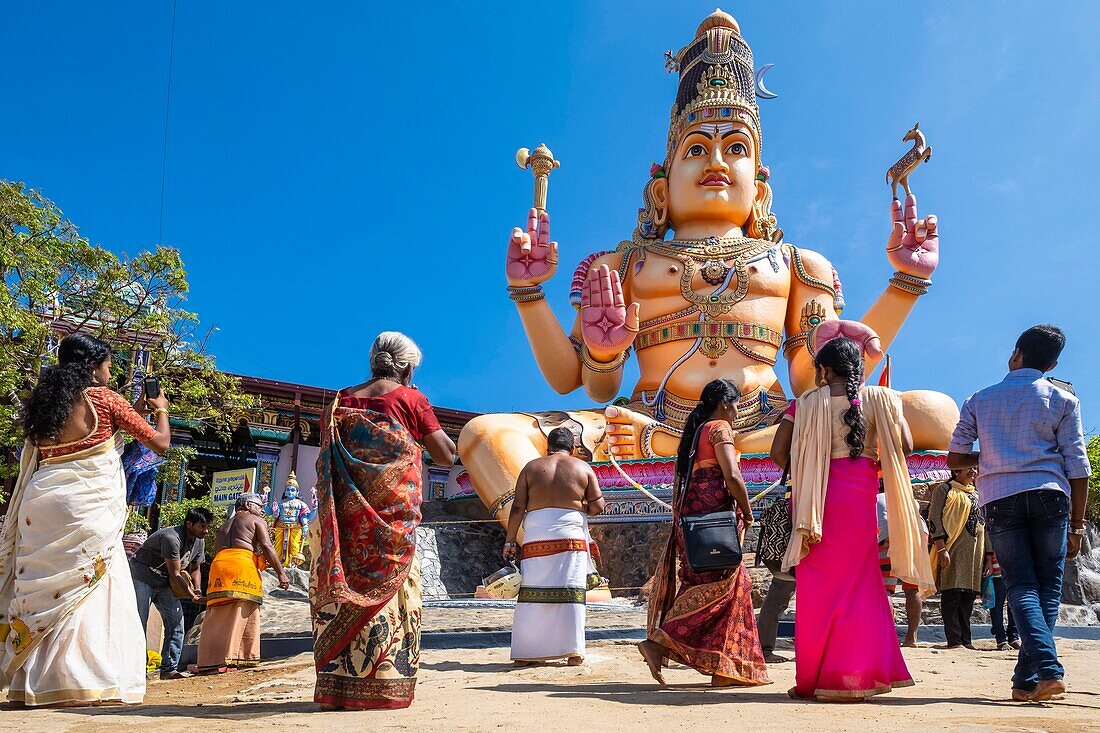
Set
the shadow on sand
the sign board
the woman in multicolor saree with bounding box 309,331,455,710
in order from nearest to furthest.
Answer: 1. the woman in multicolor saree with bounding box 309,331,455,710
2. the shadow on sand
3. the sign board

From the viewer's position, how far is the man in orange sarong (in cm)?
553

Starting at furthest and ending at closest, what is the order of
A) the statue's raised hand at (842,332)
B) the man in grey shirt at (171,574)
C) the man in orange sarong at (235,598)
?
1. the man in grey shirt at (171,574)
2. the man in orange sarong at (235,598)
3. the statue's raised hand at (842,332)

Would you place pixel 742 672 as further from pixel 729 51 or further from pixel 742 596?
pixel 729 51

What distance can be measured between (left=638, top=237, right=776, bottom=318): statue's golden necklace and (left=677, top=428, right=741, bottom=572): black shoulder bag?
20.1ft

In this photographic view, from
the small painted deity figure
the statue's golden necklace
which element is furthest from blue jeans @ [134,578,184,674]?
the small painted deity figure

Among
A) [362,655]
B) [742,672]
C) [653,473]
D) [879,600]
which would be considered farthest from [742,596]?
[653,473]

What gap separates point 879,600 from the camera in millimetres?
3582

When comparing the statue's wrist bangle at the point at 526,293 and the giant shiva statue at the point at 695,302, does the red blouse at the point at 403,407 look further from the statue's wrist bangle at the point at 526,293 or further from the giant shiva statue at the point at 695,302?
the statue's wrist bangle at the point at 526,293

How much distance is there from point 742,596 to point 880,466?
77 cm

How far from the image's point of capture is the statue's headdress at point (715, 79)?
10.8 metres

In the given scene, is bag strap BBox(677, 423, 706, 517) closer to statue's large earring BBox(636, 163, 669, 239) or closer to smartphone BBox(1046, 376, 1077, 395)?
smartphone BBox(1046, 376, 1077, 395)

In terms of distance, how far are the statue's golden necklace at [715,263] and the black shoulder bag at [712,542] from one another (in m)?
6.12

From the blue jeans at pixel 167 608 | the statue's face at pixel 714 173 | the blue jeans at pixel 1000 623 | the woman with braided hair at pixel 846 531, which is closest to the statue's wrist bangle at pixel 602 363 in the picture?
the statue's face at pixel 714 173

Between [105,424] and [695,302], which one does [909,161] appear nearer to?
[695,302]
